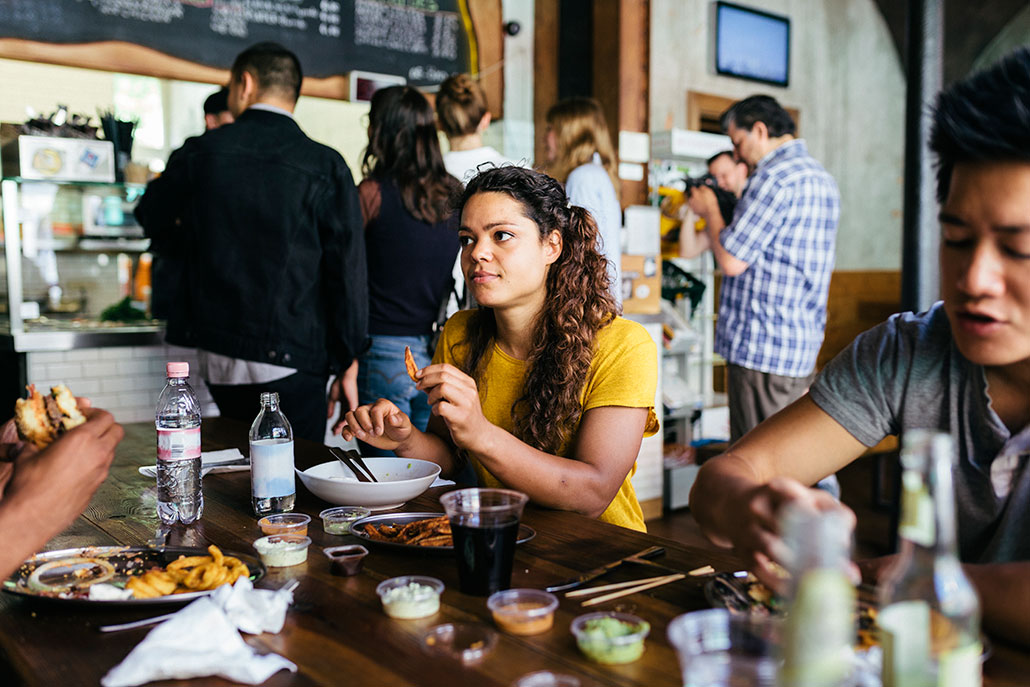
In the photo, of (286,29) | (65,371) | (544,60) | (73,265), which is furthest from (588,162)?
(73,265)

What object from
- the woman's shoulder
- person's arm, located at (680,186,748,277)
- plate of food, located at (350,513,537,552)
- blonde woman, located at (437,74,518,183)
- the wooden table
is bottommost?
the wooden table

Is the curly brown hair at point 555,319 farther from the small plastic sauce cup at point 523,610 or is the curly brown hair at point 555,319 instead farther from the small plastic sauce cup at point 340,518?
the small plastic sauce cup at point 523,610

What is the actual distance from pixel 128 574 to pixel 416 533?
415 mm

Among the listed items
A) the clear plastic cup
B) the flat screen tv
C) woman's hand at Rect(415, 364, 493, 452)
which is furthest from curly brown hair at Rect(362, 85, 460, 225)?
the flat screen tv

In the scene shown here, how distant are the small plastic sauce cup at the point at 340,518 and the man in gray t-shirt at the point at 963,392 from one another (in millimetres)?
565

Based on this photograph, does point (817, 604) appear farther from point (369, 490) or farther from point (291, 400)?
point (291, 400)

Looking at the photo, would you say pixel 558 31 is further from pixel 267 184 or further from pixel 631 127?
pixel 267 184

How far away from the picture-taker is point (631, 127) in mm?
5086

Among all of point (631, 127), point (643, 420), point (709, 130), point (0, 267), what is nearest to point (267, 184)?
point (643, 420)

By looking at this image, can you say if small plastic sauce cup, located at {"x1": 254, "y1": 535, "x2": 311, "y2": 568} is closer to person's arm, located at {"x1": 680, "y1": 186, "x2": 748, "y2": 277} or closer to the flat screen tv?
person's arm, located at {"x1": 680, "y1": 186, "x2": 748, "y2": 277}

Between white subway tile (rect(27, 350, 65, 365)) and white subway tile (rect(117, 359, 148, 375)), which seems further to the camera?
white subway tile (rect(117, 359, 148, 375))

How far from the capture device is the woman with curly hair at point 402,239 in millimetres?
3268

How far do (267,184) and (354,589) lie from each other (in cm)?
200

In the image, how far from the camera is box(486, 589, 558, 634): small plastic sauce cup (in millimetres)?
1053
